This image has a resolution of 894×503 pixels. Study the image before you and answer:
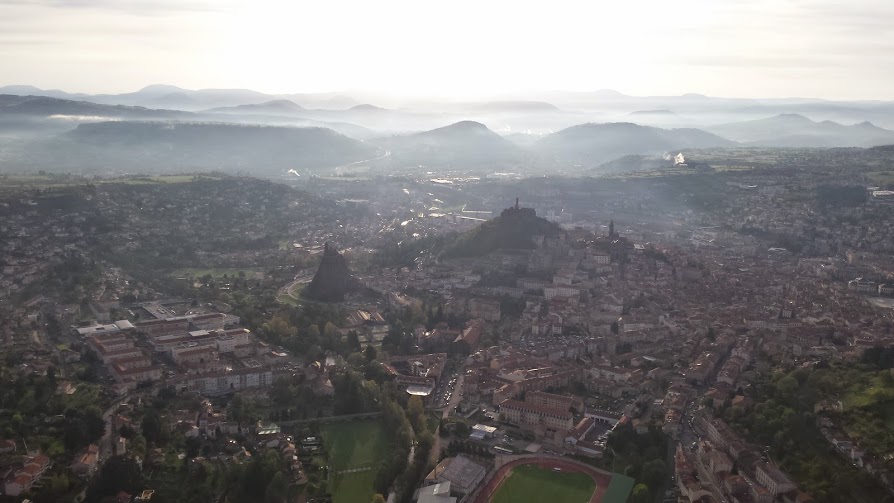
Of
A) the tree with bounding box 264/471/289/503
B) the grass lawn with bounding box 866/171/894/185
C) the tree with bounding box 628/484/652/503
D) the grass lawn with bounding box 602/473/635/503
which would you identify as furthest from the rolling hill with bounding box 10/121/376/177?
the tree with bounding box 628/484/652/503

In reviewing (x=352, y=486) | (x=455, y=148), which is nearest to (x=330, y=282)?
(x=352, y=486)

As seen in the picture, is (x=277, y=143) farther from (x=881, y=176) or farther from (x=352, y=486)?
(x=352, y=486)

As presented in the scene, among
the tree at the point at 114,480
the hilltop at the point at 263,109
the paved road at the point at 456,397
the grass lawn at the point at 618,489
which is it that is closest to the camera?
the tree at the point at 114,480

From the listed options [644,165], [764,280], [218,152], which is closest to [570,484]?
[764,280]

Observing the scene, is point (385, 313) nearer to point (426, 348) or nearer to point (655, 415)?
point (426, 348)

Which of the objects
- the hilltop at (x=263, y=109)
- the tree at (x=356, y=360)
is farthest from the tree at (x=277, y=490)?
the hilltop at (x=263, y=109)

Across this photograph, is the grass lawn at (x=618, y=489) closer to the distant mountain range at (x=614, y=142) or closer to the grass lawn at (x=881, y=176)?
the grass lawn at (x=881, y=176)
